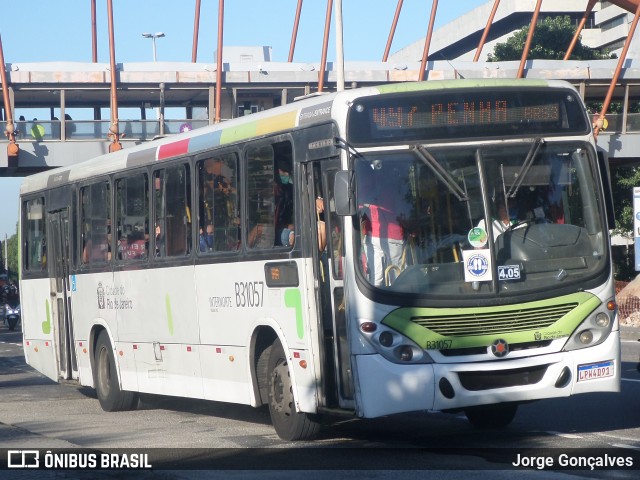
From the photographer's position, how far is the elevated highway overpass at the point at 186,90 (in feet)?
155

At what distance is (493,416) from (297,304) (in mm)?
2483

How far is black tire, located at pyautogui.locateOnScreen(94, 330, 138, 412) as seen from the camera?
1550 centimetres

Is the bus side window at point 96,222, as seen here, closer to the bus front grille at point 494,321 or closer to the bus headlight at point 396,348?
the bus headlight at point 396,348

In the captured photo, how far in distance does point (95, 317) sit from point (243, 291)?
4.73m

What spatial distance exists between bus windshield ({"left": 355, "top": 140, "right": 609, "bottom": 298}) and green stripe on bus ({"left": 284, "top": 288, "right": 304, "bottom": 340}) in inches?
40.9

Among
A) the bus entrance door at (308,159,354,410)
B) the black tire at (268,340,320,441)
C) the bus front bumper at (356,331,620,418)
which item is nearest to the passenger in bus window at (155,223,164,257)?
the black tire at (268,340,320,441)

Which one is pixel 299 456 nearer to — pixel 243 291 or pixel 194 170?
pixel 243 291

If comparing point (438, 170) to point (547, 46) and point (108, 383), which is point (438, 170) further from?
point (547, 46)

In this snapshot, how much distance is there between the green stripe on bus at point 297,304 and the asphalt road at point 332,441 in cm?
106

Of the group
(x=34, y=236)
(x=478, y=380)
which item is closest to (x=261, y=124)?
(x=478, y=380)

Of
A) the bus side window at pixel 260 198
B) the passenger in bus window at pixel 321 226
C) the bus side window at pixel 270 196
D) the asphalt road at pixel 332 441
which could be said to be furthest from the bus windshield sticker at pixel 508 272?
the bus side window at pixel 260 198

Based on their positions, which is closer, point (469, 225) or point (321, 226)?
point (469, 225)

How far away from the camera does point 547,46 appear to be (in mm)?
65188

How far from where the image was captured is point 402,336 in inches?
381
